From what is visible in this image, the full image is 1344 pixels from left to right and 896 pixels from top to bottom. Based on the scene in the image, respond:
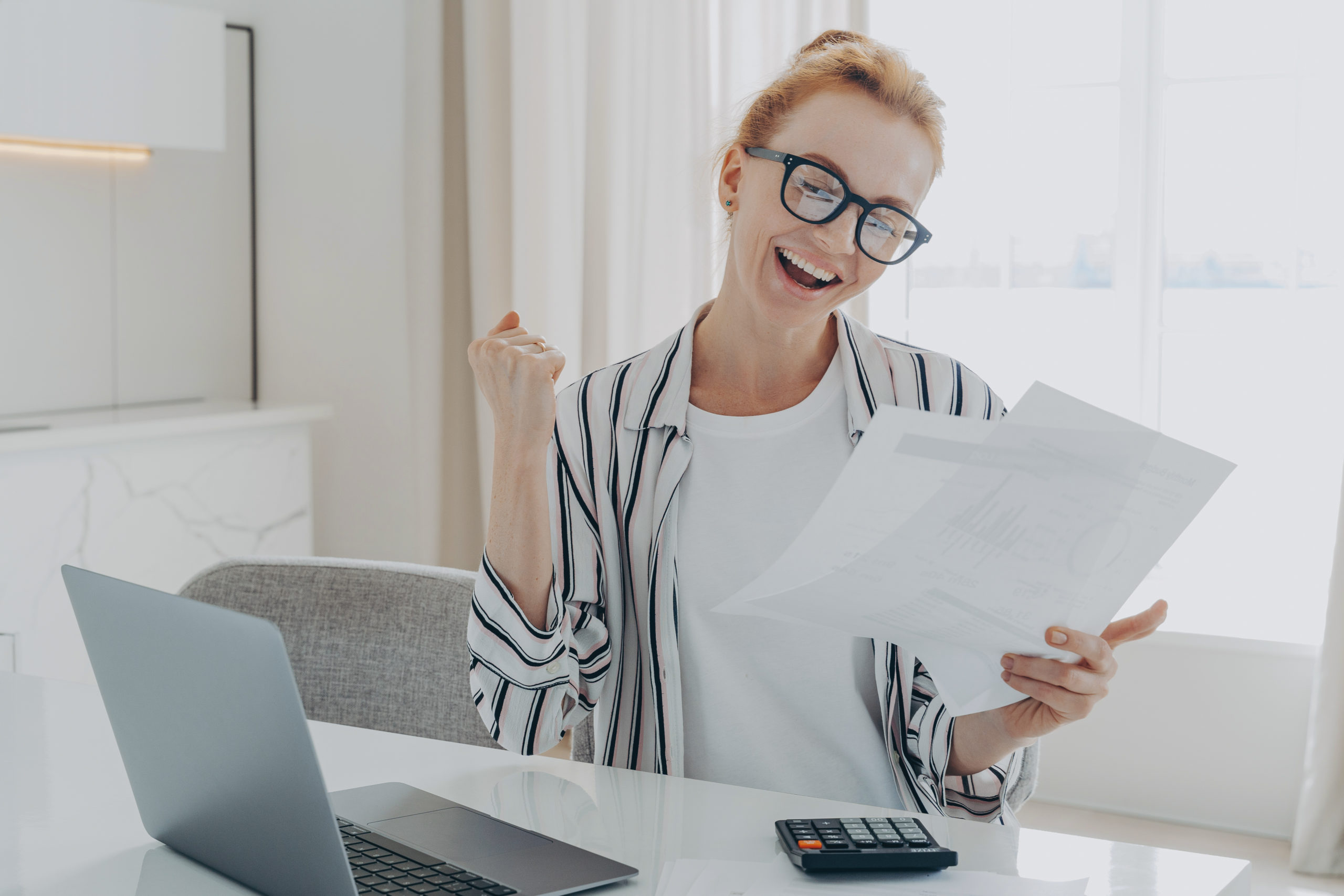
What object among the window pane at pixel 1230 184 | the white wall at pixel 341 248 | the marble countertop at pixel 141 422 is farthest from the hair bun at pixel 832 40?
the white wall at pixel 341 248

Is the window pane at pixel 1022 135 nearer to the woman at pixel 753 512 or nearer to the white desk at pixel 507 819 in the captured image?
the woman at pixel 753 512

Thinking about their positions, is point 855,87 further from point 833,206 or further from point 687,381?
point 687,381

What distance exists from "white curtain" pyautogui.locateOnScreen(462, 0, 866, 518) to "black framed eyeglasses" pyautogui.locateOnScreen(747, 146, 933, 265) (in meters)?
1.51

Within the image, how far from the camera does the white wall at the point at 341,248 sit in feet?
11.1

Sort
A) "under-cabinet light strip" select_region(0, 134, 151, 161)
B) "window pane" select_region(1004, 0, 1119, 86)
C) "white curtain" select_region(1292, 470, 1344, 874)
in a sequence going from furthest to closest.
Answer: "under-cabinet light strip" select_region(0, 134, 151, 161)
"window pane" select_region(1004, 0, 1119, 86)
"white curtain" select_region(1292, 470, 1344, 874)

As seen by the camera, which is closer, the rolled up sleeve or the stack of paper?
the stack of paper

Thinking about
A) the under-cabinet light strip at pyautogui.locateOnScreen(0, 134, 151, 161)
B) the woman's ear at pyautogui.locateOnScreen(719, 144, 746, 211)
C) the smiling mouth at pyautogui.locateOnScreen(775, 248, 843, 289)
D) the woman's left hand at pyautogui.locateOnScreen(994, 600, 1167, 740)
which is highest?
the under-cabinet light strip at pyautogui.locateOnScreen(0, 134, 151, 161)

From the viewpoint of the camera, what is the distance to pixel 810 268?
4.10 feet

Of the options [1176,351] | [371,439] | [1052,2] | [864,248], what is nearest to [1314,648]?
[1176,351]

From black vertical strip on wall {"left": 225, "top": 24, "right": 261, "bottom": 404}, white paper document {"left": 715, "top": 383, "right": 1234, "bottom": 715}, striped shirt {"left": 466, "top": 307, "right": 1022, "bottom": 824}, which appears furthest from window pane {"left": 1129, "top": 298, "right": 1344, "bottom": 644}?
black vertical strip on wall {"left": 225, "top": 24, "right": 261, "bottom": 404}

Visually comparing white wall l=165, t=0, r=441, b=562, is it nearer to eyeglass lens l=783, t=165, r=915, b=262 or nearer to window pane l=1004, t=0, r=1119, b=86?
window pane l=1004, t=0, r=1119, b=86

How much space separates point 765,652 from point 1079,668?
1.16ft

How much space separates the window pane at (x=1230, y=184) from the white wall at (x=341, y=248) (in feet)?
6.34

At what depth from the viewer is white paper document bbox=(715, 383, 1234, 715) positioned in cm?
77
